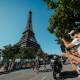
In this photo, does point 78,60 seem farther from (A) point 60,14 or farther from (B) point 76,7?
(A) point 60,14

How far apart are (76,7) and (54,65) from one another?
4.38m

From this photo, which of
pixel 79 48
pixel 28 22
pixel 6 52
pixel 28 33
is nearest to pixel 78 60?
pixel 79 48

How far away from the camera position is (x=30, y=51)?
34594 millimetres

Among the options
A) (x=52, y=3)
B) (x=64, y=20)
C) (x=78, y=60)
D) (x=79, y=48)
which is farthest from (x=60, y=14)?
(x=78, y=60)

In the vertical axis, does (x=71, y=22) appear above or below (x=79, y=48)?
above

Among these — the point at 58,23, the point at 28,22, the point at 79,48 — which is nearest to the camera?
the point at 79,48

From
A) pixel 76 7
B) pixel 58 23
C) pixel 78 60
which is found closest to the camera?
pixel 78 60

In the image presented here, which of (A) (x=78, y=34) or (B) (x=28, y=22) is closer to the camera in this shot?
(A) (x=78, y=34)

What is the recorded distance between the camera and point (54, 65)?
5.12m

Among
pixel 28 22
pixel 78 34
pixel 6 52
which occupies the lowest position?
pixel 78 34

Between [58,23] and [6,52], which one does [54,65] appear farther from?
[6,52]

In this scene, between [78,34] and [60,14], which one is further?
[60,14]

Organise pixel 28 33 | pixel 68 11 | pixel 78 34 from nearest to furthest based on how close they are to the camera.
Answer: pixel 78 34 < pixel 68 11 < pixel 28 33

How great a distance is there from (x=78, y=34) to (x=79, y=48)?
1437 millimetres
